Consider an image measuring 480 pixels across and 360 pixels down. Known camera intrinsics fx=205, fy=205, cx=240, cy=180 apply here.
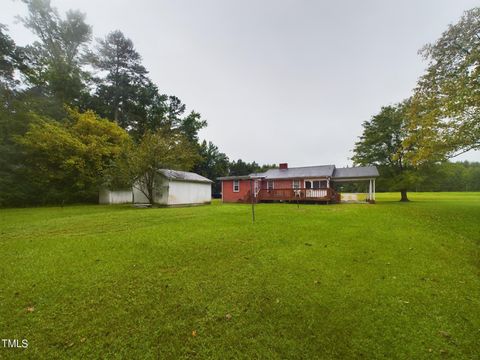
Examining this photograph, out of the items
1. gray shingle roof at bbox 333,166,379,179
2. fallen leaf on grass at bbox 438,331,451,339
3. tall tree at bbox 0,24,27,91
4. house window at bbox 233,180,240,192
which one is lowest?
fallen leaf on grass at bbox 438,331,451,339

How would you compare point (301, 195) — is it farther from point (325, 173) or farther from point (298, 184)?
point (325, 173)

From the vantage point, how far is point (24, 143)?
15.6 metres

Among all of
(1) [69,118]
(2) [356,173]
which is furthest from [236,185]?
(1) [69,118]

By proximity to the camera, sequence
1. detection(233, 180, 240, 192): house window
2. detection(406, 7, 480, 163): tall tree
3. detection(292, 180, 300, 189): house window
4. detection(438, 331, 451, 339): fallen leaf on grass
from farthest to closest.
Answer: detection(233, 180, 240, 192): house window, detection(292, 180, 300, 189): house window, detection(406, 7, 480, 163): tall tree, detection(438, 331, 451, 339): fallen leaf on grass

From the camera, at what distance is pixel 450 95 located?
915cm

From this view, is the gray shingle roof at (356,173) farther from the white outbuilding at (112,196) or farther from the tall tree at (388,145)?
the white outbuilding at (112,196)

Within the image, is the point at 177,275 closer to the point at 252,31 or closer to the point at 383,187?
the point at 252,31

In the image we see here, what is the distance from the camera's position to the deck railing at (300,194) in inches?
689

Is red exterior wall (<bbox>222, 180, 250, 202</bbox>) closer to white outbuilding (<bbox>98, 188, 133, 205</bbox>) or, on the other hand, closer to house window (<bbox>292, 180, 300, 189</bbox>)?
house window (<bbox>292, 180, 300, 189</bbox>)

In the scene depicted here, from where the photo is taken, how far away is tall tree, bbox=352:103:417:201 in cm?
2050

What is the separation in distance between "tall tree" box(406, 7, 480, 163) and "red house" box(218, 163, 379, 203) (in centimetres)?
762

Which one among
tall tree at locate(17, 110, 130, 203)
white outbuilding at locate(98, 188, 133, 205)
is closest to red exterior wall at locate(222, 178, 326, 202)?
white outbuilding at locate(98, 188, 133, 205)

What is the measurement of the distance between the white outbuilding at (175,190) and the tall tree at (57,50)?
1373 cm

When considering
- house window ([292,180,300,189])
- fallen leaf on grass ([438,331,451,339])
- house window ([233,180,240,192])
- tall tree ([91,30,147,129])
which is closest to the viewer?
fallen leaf on grass ([438,331,451,339])
